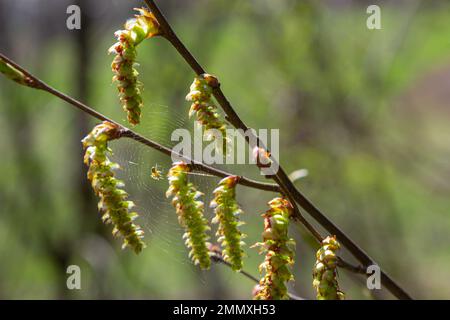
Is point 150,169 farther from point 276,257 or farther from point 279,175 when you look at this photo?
point 276,257

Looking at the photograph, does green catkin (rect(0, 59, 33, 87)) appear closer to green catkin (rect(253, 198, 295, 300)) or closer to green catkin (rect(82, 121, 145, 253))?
green catkin (rect(82, 121, 145, 253))

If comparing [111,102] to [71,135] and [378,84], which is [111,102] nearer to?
[71,135]

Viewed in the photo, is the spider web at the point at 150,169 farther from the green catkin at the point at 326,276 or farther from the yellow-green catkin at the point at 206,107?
the green catkin at the point at 326,276

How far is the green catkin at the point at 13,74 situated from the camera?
4.17 ft

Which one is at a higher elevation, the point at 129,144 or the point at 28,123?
the point at 28,123

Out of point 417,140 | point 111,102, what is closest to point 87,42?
point 111,102

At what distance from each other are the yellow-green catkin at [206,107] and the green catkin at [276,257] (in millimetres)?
191

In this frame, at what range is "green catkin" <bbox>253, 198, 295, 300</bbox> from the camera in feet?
3.68

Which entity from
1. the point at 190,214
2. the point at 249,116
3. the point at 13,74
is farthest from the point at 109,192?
the point at 249,116

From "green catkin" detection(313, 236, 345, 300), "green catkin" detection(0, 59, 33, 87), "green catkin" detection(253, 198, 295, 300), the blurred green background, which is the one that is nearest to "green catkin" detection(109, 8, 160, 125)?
"green catkin" detection(0, 59, 33, 87)

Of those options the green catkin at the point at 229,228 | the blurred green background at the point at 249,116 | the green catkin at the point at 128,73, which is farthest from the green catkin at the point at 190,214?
the blurred green background at the point at 249,116

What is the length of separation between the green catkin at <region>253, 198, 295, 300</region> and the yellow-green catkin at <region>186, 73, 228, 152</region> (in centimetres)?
19

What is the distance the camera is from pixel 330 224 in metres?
1.33

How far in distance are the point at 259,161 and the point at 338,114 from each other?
10.00 feet
